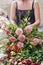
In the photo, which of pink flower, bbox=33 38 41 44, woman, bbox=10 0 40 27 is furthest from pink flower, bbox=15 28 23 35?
woman, bbox=10 0 40 27

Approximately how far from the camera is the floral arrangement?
128 centimetres

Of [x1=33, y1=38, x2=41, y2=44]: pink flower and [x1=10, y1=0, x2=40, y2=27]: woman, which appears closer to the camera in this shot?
[x1=33, y1=38, x2=41, y2=44]: pink flower

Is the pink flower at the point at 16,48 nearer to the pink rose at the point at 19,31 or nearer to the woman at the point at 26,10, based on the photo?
the pink rose at the point at 19,31

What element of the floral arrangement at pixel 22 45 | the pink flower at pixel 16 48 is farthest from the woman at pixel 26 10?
the pink flower at pixel 16 48

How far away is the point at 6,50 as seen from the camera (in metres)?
1.38

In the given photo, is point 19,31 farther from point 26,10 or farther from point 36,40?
point 26,10

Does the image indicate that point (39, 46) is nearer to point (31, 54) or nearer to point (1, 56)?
point (31, 54)

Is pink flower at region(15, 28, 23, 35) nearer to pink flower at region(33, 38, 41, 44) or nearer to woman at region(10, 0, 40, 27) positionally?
pink flower at region(33, 38, 41, 44)

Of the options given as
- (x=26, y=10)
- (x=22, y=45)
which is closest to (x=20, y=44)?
(x=22, y=45)

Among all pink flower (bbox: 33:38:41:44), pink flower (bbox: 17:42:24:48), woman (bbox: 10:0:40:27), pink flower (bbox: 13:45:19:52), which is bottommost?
pink flower (bbox: 13:45:19:52)

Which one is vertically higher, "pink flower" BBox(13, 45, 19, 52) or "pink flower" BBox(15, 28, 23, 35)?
"pink flower" BBox(15, 28, 23, 35)

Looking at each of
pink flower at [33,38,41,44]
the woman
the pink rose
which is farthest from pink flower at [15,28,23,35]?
the woman

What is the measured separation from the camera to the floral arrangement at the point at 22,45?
4.18 ft

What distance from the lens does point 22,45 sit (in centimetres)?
133
